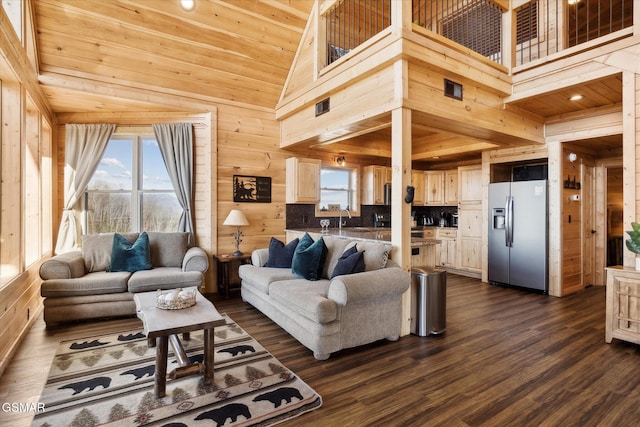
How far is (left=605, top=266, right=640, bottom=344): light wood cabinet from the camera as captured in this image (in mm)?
3131

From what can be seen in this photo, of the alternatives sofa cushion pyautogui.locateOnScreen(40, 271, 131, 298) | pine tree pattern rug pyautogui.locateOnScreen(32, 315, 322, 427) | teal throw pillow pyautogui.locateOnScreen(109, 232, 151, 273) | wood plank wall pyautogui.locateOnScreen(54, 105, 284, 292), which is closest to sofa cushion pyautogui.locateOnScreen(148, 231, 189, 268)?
teal throw pillow pyautogui.locateOnScreen(109, 232, 151, 273)

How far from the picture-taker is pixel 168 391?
2.35m

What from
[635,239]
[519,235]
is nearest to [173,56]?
[635,239]

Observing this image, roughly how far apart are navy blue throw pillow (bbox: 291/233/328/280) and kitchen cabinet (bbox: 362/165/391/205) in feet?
9.23

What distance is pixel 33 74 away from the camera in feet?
12.1

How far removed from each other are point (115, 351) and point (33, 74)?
10.2ft

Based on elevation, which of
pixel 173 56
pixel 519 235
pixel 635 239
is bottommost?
pixel 519 235

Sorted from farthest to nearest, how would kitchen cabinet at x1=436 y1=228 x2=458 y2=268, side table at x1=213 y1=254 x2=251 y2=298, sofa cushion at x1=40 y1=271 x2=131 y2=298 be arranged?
kitchen cabinet at x1=436 y1=228 x2=458 y2=268, side table at x1=213 y1=254 x2=251 y2=298, sofa cushion at x1=40 y1=271 x2=131 y2=298

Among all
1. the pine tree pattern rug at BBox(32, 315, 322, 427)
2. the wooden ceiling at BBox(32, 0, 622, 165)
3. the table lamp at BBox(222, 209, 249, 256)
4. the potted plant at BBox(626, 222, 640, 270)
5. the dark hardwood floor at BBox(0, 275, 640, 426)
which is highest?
the wooden ceiling at BBox(32, 0, 622, 165)

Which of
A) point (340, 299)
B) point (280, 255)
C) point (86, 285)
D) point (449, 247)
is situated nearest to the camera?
point (340, 299)

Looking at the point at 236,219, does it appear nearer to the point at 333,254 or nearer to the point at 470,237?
the point at 333,254

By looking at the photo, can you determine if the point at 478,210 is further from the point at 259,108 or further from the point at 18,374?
the point at 18,374

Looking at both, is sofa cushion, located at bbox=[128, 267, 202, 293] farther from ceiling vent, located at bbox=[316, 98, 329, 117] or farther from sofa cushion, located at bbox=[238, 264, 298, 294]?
ceiling vent, located at bbox=[316, 98, 329, 117]

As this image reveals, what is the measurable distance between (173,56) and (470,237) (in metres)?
5.79
